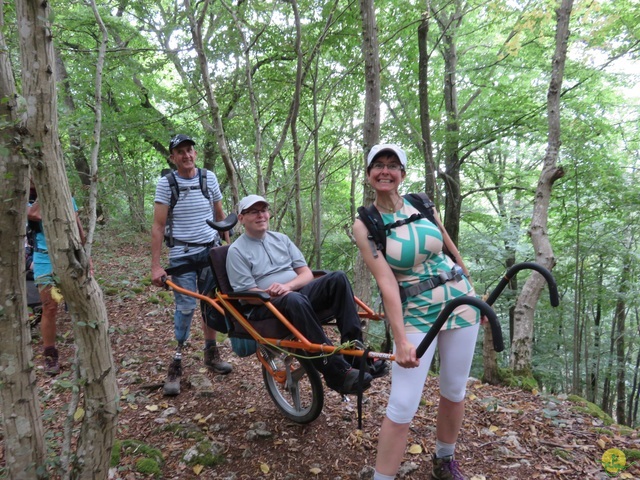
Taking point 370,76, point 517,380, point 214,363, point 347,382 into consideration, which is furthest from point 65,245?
point 517,380

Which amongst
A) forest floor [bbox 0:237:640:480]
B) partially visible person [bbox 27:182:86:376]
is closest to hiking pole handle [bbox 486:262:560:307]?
forest floor [bbox 0:237:640:480]

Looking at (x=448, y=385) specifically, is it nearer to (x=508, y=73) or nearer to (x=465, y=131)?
(x=465, y=131)

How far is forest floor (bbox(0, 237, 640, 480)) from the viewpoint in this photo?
273cm

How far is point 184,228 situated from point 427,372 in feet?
8.51

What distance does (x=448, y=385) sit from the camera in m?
2.27

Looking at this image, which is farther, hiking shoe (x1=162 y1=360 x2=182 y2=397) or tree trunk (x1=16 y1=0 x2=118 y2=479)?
hiking shoe (x1=162 y1=360 x2=182 y2=397)

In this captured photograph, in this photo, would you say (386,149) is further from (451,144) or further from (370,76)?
(451,144)

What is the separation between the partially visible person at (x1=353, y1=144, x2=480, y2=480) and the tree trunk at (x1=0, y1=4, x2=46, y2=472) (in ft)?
5.37

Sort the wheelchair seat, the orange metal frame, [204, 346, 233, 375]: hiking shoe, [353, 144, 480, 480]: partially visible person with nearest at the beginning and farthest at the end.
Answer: [353, 144, 480, 480]: partially visible person
the orange metal frame
the wheelchair seat
[204, 346, 233, 375]: hiking shoe

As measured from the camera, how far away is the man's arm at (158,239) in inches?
133

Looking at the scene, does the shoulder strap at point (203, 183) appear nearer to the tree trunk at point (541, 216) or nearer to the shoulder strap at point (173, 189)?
the shoulder strap at point (173, 189)

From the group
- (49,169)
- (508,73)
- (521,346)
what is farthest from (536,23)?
(49,169)

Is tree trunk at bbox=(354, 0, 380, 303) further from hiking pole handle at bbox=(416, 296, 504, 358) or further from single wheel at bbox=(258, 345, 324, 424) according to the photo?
hiking pole handle at bbox=(416, 296, 504, 358)

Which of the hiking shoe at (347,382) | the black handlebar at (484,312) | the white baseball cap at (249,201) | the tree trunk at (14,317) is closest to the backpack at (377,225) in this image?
the black handlebar at (484,312)
